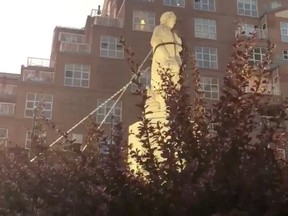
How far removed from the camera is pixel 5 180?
Result: 5289 mm

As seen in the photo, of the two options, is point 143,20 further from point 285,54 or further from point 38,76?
point 285,54

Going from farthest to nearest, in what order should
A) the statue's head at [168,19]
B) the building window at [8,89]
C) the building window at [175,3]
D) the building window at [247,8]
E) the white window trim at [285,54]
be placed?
1. the building window at [247,8]
2. the building window at [8,89]
3. the building window at [175,3]
4. the white window trim at [285,54]
5. the statue's head at [168,19]

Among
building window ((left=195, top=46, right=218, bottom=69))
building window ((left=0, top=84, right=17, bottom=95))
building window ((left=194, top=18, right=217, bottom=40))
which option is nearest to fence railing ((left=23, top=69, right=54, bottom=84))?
building window ((left=0, top=84, right=17, bottom=95))

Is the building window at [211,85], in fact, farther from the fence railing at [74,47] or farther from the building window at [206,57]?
the fence railing at [74,47]

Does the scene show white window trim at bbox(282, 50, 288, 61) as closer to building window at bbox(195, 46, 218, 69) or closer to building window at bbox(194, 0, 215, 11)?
building window at bbox(195, 46, 218, 69)

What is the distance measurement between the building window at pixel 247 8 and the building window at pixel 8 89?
73.6 ft

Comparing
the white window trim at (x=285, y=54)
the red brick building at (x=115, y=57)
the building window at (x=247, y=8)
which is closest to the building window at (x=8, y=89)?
the red brick building at (x=115, y=57)

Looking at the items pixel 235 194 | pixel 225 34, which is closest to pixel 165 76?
pixel 235 194

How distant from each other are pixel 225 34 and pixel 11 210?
46436mm

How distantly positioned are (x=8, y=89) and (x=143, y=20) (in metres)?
14.8

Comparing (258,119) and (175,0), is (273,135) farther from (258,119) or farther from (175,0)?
(175,0)

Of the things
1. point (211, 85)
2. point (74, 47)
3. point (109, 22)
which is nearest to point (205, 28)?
point (211, 85)

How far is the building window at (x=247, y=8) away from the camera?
171 feet

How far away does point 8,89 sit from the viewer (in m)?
51.9
